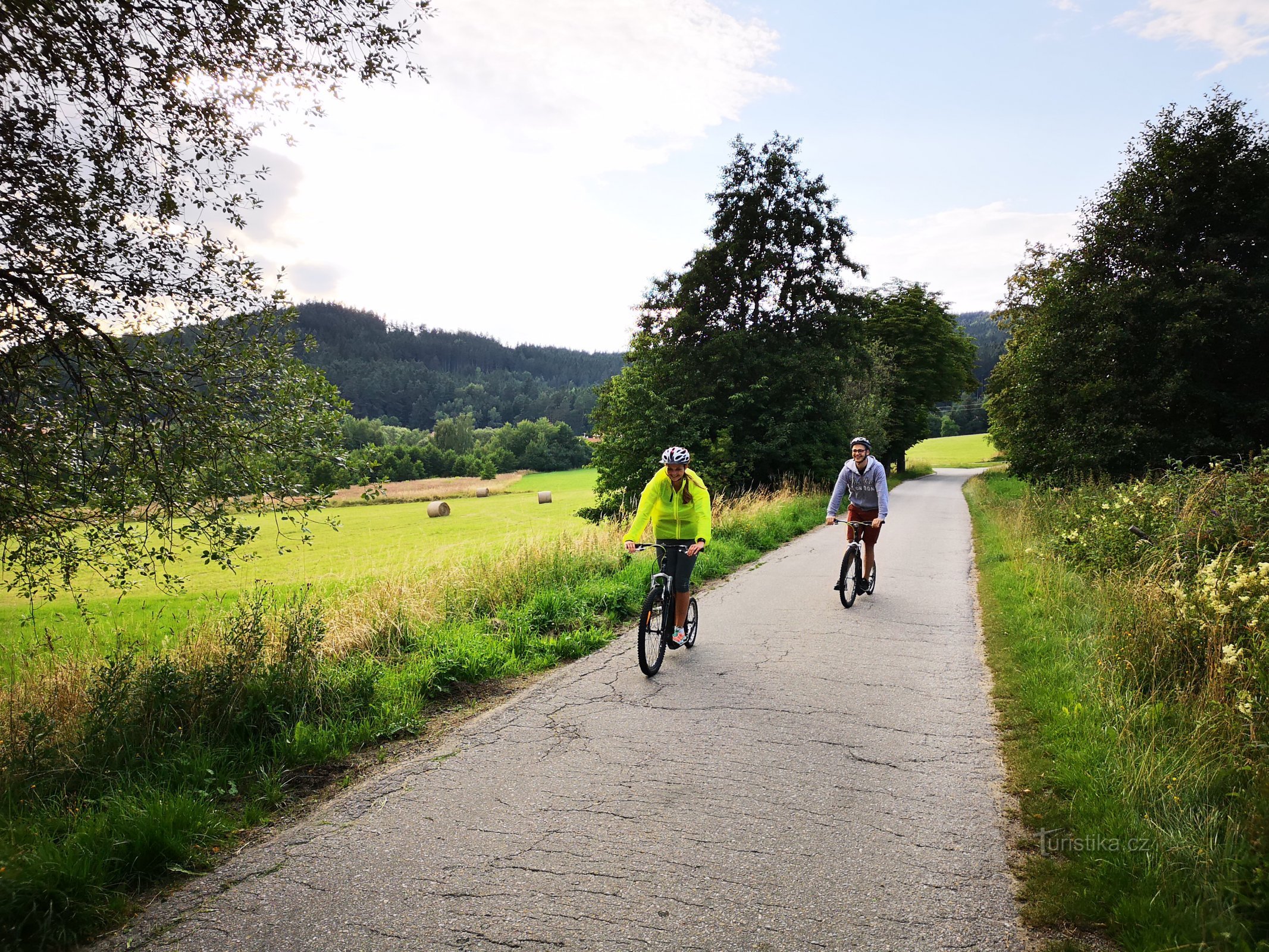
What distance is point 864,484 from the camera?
29.9 ft

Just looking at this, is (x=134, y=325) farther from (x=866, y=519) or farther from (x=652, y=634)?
(x=866, y=519)

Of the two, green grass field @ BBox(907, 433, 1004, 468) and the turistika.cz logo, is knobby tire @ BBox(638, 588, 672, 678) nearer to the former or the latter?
the turistika.cz logo

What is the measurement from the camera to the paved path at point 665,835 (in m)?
2.90

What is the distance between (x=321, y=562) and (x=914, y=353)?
121 feet

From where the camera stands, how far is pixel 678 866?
3.33 metres

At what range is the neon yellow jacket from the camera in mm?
6641

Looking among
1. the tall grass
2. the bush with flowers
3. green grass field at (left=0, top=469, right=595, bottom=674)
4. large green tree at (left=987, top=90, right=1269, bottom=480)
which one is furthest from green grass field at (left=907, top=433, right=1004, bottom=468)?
the tall grass

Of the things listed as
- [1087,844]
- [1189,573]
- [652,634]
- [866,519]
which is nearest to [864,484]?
[866,519]

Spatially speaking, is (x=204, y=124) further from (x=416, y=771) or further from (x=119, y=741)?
(x=416, y=771)

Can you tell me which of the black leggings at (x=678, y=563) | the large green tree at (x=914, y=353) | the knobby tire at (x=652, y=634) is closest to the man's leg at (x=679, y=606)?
the black leggings at (x=678, y=563)

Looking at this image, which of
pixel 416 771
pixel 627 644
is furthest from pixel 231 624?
pixel 627 644

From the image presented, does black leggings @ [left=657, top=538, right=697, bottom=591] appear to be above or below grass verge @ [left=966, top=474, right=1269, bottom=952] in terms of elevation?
above

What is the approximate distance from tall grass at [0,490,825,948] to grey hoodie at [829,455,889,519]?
140 inches

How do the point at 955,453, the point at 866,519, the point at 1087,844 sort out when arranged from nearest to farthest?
the point at 1087,844, the point at 866,519, the point at 955,453
